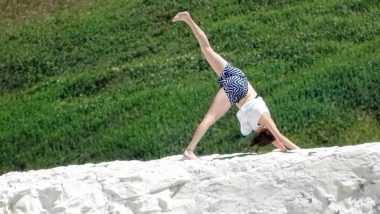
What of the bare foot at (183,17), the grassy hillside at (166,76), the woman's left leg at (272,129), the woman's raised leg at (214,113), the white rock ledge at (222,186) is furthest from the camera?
the grassy hillside at (166,76)

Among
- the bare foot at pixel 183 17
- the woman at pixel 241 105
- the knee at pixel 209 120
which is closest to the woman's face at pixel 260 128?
the woman at pixel 241 105

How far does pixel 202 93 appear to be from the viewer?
17.5 meters

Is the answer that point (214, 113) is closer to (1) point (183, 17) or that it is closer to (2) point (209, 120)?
(2) point (209, 120)

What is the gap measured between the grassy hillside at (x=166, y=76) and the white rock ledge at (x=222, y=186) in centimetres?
518

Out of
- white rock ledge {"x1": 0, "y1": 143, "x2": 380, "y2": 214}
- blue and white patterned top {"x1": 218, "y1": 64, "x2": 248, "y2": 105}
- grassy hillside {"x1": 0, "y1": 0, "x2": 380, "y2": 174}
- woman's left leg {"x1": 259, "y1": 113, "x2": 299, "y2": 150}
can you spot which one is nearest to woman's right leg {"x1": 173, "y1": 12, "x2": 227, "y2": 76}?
blue and white patterned top {"x1": 218, "y1": 64, "x2": 248, "y2": 105}

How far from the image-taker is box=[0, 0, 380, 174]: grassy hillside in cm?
1605

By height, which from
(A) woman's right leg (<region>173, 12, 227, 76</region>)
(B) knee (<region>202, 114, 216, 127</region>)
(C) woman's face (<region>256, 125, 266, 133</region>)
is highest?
(A) woman's right leg (<region>173, 12, 227, 76</region>)

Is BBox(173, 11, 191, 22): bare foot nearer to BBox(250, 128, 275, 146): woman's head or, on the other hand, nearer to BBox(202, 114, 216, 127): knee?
BBox(202, 114, 216, 127): knee

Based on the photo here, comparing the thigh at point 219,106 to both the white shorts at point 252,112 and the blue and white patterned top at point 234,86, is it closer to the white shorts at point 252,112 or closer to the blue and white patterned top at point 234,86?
the blue and white patterned top at point 234,86

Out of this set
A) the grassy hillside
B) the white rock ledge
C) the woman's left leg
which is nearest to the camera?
the white rock ledge

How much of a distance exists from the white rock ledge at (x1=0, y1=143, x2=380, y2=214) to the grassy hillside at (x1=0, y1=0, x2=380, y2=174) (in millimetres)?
5179

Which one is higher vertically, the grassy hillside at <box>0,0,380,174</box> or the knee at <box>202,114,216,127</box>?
the knee at <box>202,114,216,127</box>

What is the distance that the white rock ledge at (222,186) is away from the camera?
8.48m

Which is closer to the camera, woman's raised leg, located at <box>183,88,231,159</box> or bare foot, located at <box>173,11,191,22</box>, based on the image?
woman's raised leg, located at <box>183,88,231,159</box>
